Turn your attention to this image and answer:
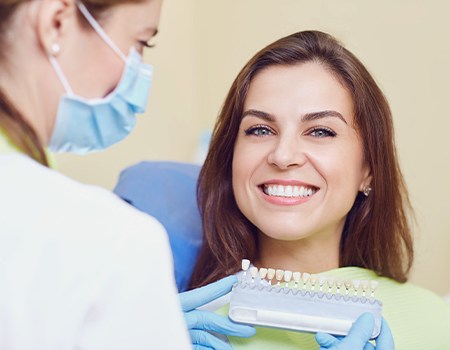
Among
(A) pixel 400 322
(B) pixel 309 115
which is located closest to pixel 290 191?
(B) pixel 309 115

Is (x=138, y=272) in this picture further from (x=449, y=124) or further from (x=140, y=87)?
(x=449, y=124)

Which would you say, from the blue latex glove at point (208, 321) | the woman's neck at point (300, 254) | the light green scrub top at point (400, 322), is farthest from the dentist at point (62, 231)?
the woman's neck at point (300, 254)

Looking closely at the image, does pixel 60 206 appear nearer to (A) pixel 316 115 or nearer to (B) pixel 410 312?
(A) pixel 316 115

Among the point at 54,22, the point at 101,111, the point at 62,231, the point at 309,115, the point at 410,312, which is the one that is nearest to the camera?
the point at 62,231

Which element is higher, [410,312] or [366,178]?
[366,178]

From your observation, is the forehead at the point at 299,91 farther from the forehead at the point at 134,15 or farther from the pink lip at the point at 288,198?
the forehead at the point at 134,15

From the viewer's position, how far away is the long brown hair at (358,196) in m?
1.38

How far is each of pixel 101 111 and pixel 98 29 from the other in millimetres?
169

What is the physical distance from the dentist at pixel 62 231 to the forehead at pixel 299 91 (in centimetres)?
45

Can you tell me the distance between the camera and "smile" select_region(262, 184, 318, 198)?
4.27 feet

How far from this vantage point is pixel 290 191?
130 cm

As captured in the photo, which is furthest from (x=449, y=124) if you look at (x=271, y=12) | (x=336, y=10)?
(x=271, y=12)

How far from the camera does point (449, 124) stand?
1943mm

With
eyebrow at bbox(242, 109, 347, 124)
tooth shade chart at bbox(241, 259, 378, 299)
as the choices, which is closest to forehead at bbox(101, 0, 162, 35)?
eyebrow at bbox(242, 109, 347, 124)
